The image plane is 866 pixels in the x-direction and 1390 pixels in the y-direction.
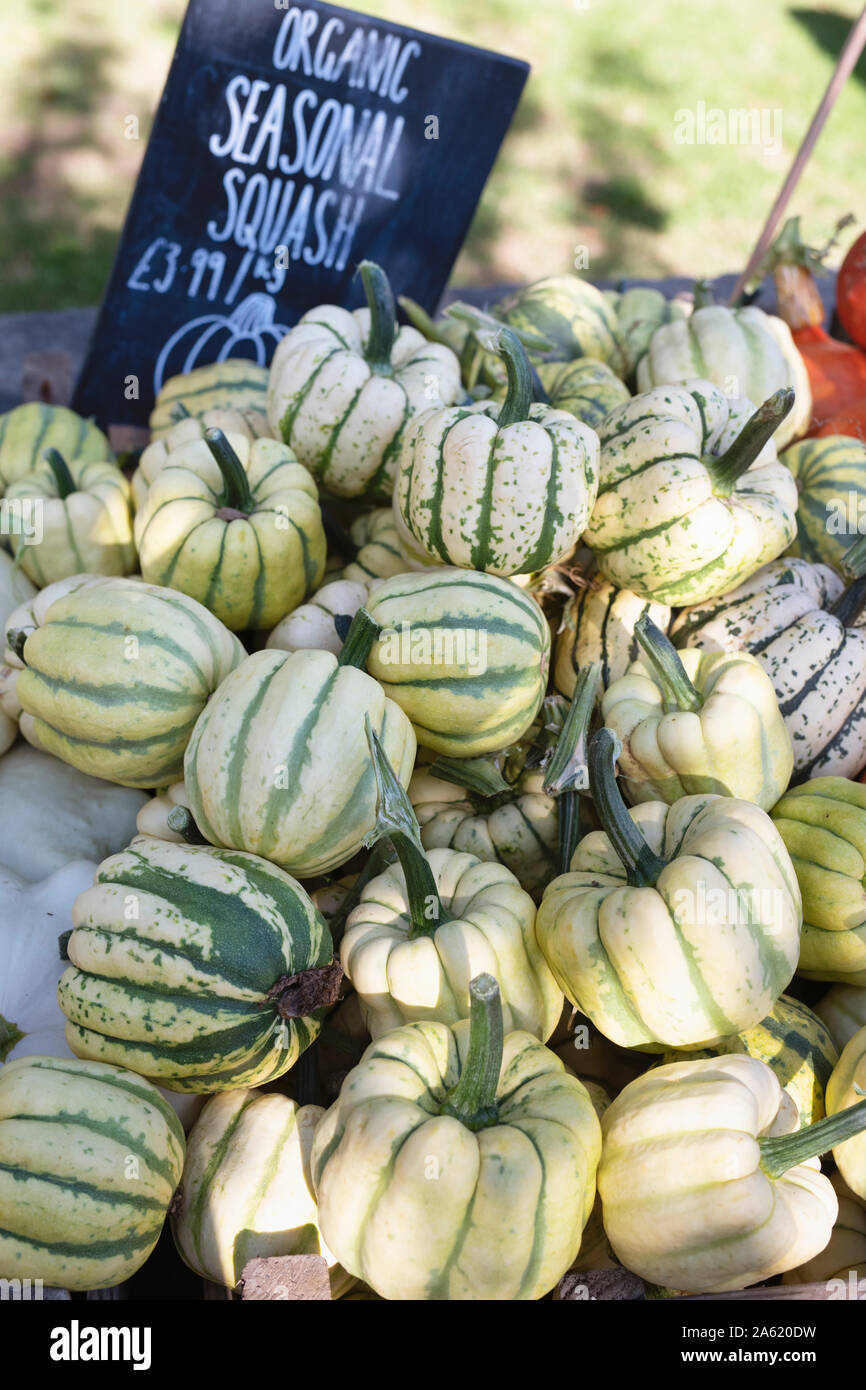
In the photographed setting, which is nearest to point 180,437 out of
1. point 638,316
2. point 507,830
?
point 507,830

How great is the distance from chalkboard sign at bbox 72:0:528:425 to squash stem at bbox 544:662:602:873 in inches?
67.7

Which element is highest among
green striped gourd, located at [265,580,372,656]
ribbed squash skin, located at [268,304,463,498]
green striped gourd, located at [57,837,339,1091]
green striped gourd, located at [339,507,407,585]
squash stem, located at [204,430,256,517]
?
ribbed squash skin, located at [268,304,463,498]

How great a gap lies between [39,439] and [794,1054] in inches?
90.3

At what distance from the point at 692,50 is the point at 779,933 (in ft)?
26.5

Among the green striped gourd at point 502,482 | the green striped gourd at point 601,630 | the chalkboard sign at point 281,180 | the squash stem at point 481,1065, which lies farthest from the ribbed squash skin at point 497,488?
the chalkboard sign at point 281,180

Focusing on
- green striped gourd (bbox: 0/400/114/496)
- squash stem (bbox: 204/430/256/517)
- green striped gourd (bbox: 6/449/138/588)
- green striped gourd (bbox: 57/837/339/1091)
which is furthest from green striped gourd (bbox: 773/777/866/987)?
green striped gourd (bbox: 0/400/114/496)

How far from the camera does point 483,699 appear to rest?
6.17 ft

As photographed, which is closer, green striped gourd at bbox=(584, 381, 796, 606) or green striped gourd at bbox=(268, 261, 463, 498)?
green striped gourd at bbox=(584, 381, 796, 606)

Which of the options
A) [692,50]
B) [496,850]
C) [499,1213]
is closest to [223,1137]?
[499,1213]

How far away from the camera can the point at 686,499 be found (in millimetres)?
2080

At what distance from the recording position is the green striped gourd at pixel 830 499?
2.47 metres

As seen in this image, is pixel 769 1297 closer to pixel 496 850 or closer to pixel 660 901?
pixel 660 901

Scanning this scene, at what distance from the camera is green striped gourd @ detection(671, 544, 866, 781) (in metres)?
2.10

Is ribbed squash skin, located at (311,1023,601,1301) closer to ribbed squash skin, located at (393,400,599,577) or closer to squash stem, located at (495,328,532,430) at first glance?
ribbed squash skin, located at (393,400,599,577)
